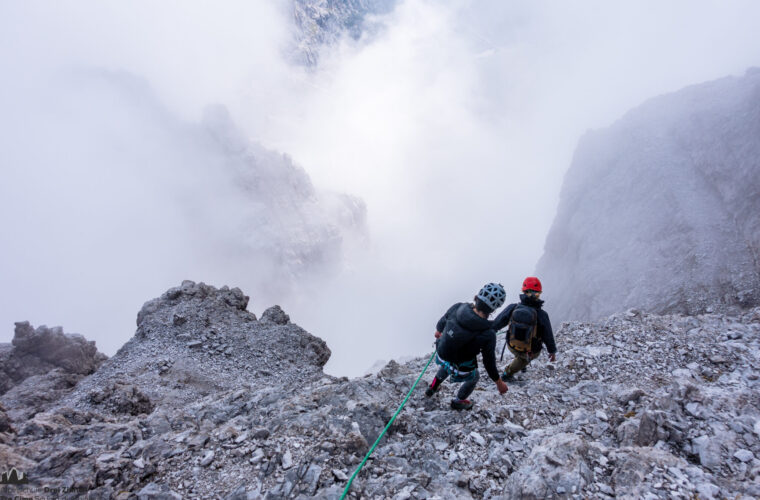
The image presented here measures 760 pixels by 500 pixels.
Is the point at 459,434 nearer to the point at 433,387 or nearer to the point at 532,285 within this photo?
the point at 433,387

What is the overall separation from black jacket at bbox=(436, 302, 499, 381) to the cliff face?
24.1 meters

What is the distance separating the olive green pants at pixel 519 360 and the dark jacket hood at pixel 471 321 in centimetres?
269

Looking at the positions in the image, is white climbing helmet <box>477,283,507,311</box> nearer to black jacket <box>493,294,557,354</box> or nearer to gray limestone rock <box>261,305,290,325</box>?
black jacket <box>493,294,557,354</box>

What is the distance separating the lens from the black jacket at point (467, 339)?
229 inches

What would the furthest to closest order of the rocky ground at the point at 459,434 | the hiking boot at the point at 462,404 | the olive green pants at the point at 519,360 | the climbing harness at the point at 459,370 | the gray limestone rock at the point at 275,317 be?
1. the gray limestone rock at the point at 275,317
2. the olive green pants at the point at 519,360
3. the hiking boot at the point at 462,404
4. the climbing harness at the point at 459,370
5. the rocky ground at the point at 459,434

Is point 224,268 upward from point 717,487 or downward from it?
upward

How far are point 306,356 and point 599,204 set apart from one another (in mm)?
45754

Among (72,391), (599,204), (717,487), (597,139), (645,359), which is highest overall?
(597,139)

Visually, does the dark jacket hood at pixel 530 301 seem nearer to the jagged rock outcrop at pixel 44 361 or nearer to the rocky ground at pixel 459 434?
the rocky ground at pixel 459 434

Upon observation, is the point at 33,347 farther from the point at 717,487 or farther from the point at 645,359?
the point at 645,359

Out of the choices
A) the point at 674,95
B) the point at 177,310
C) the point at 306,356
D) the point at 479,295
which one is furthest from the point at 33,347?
the point at 674,95

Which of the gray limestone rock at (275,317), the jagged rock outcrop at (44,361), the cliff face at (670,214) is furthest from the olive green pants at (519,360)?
the cliff face at (670,214)

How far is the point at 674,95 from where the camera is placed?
46531 mm

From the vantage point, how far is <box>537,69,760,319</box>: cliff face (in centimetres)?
2445
